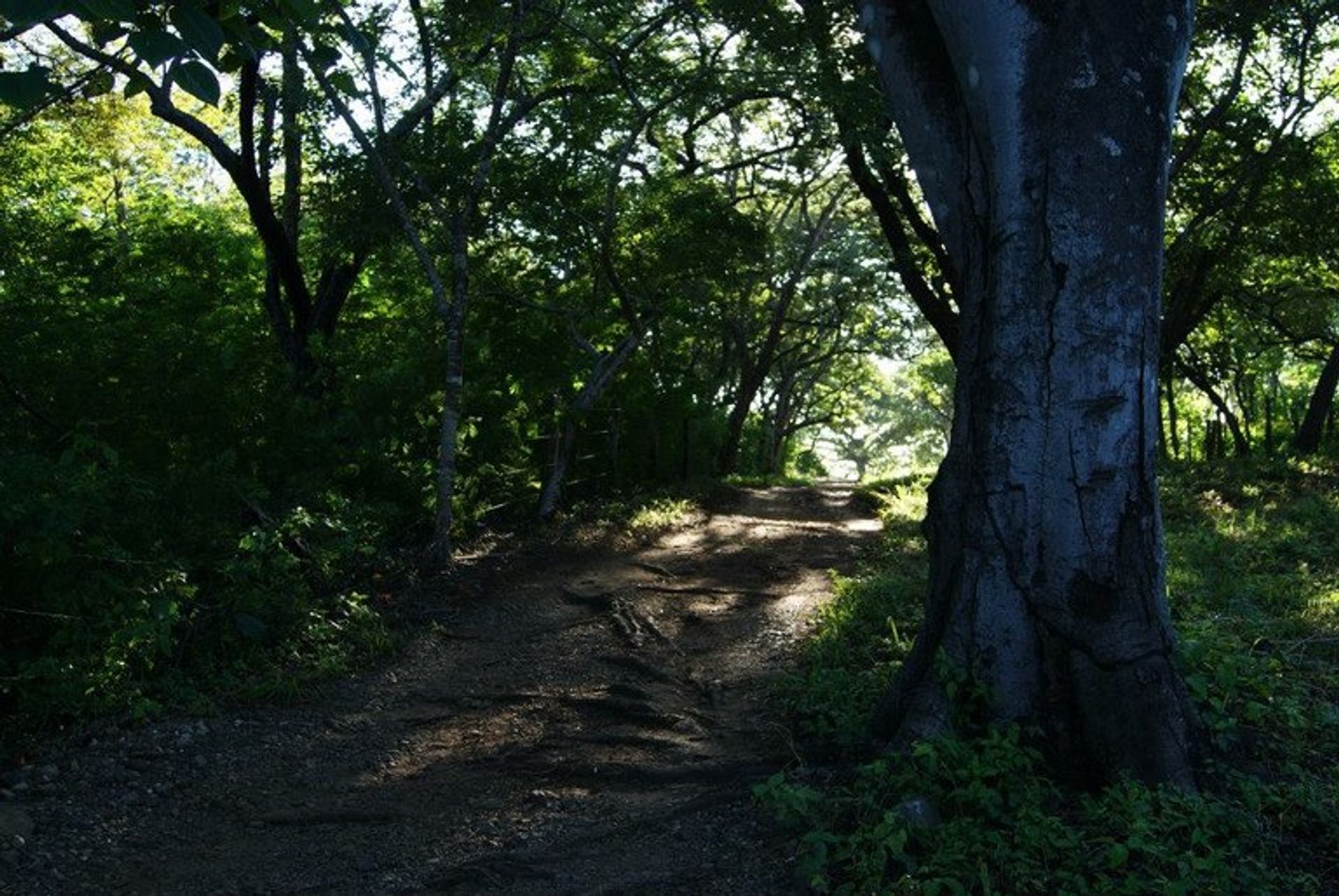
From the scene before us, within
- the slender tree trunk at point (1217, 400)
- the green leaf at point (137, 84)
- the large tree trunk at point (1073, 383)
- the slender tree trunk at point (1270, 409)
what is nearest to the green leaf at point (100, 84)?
the green leaf at point (137, 84)

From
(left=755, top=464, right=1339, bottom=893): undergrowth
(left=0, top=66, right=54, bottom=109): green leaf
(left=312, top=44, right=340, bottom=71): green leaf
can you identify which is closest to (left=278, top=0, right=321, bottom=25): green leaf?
(left=312, top=44, right=340, bottom=71): green leaf

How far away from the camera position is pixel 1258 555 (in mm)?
9023

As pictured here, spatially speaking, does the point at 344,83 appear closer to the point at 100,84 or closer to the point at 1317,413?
the point at 100,84

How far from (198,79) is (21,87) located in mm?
397

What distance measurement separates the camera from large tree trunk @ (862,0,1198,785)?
438cm

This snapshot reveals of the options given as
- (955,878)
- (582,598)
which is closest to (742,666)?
(582,598)

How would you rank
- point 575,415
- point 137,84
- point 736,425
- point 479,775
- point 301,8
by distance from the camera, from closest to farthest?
point 301,8
point 137,84
point 479,775
point 575,415
point 736,425

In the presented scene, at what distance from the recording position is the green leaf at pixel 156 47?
2.77m

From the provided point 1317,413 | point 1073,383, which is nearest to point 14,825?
point 1073,383

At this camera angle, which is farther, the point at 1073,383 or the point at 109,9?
the point at 1073,383

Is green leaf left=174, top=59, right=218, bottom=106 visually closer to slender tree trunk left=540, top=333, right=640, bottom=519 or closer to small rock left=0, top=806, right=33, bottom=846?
small rock left=0, top=806, right=33, bottom=846

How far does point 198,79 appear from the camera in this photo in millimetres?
2896

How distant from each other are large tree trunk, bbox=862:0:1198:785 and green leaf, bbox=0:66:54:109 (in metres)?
3.26

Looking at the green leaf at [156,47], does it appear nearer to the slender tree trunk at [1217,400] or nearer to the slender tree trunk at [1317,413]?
the slender tree trunk at [1317,413]
